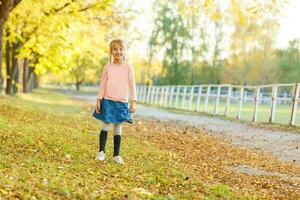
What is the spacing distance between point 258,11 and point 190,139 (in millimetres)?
3873

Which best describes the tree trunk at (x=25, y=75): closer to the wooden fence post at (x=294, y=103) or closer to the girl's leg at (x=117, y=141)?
the wooden fence post at (x=294, y=103)

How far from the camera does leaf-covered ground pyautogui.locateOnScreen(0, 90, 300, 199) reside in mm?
6035

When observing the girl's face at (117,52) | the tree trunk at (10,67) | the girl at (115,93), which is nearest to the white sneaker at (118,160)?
the girl at (115,93)

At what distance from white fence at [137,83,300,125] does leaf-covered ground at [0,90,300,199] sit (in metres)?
7.26

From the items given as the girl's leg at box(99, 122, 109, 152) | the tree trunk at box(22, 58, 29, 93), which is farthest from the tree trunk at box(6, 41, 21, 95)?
the girl's leg at box(99, 122, 109, 152)

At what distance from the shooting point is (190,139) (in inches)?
539

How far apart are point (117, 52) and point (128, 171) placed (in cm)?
161

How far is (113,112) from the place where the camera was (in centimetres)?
810

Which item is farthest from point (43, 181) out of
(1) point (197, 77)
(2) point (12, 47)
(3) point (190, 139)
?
(1) point (197, 77)

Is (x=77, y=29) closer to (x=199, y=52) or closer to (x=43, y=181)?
(x=43, y=181)

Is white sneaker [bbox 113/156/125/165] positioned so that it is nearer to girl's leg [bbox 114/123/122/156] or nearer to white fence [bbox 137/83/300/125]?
girl's leg [bbox 114/123/122/156]

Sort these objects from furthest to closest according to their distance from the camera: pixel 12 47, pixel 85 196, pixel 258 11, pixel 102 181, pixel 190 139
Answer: pixel 12 47, pixel 190 139, pixel 258 11, pixel 102 181, pixel 85 196

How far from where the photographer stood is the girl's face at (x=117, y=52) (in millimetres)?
7898

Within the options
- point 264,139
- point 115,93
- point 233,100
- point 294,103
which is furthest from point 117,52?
point 233,100
